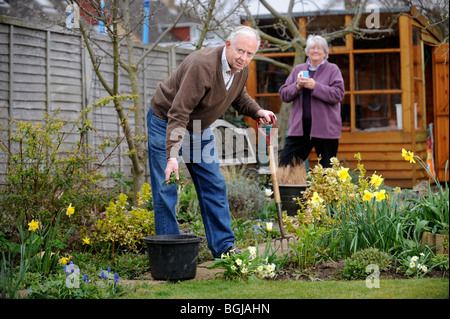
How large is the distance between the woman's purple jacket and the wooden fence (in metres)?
1.58

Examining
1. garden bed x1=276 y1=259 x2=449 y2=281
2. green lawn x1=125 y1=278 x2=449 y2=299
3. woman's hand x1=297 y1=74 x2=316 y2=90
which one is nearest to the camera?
green lawn x1=125 y1=278 x2=449 y2=299

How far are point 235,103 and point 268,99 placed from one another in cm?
445

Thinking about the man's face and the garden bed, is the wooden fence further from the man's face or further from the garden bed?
the garden bed

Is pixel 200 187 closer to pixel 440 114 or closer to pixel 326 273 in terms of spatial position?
pixel 326 273

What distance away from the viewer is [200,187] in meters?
3.76

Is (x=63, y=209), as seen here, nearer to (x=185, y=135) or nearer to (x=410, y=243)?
(x=185, y=135)

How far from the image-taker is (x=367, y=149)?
796 cm

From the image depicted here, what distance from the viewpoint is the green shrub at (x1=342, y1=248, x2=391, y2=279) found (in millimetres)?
3199

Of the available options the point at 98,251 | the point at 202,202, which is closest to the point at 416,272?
the point at 202,202

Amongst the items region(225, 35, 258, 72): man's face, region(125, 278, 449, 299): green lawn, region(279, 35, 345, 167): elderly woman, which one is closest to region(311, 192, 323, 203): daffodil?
region(125, 278, 449, 299): green lawn

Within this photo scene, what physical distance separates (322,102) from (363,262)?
272 centimetres

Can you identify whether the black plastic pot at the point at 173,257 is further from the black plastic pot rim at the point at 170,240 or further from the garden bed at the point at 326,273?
the garden bed at the point at 326,273

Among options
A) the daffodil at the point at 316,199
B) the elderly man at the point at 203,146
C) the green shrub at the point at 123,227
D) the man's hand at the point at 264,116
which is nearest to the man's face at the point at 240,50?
the elderly man at the point at 203,146

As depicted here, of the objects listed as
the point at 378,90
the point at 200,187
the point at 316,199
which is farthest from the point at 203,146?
the point at 378,90
